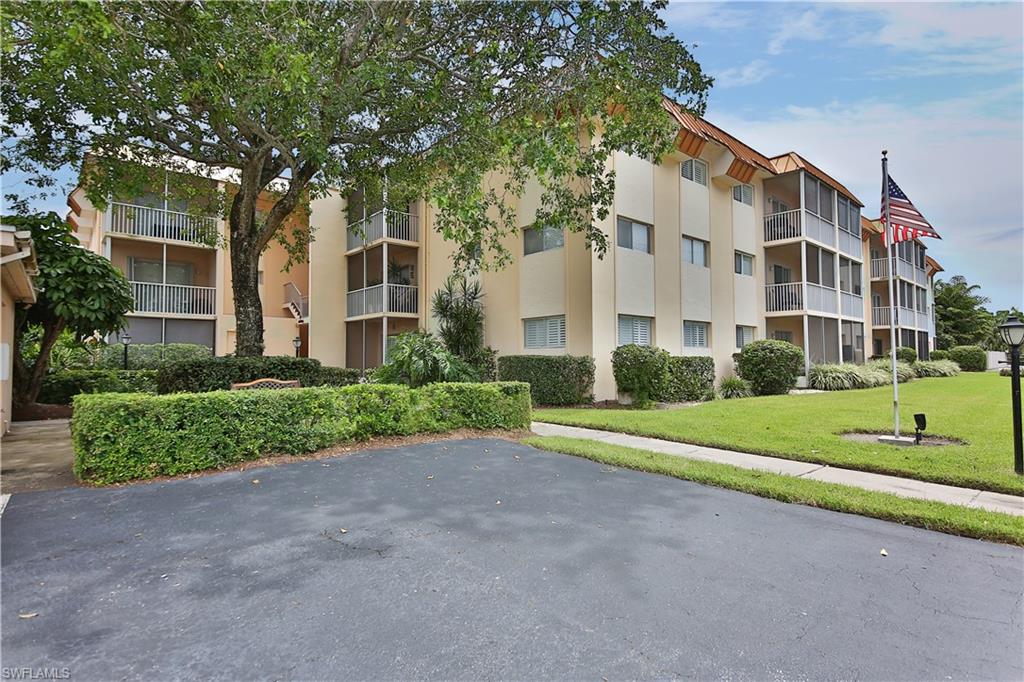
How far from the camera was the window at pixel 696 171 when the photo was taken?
667 inches

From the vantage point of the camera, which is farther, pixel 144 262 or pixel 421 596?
pixel 144 262

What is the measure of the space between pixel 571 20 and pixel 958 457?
886 centimetres

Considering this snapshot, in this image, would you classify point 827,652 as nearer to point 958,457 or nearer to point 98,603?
point 98,603

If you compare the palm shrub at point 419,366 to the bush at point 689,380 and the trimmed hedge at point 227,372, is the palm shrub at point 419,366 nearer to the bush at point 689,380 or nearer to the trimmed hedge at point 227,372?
the trimmed hedge at point 227,372

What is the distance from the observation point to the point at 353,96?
8.58 meters

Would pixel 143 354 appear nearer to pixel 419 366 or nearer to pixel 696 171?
pixel 419 366

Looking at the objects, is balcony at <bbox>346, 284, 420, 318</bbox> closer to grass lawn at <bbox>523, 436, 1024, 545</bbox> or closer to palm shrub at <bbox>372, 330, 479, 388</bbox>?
palm shrub at <bbox>372, 330, 479, 388</bbox>

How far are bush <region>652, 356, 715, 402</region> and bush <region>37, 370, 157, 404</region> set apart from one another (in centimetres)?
1349

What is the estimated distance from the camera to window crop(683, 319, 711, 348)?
16.5 m

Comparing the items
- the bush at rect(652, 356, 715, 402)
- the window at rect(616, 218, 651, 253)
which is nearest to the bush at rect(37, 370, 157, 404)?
the window at rect(616, 218, 651, 253)

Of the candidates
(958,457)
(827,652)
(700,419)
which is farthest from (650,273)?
(827,652)

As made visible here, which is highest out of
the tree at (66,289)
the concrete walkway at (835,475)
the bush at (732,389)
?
the tree at (66,289)

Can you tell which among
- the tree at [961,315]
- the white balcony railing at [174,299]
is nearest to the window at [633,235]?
the white balcony railing at [174,299]

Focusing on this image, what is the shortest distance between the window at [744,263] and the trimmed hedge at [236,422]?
13.9 meters
